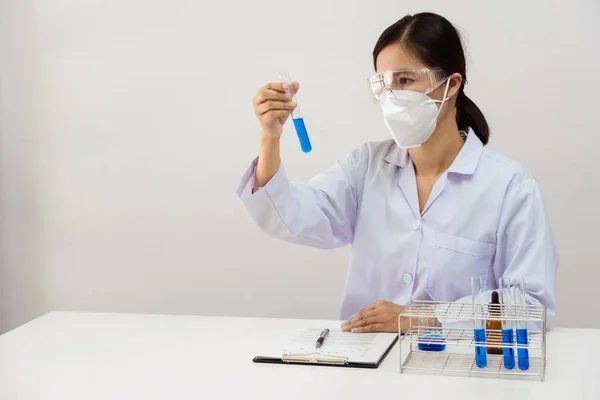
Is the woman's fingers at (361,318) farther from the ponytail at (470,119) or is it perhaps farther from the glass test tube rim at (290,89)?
the ponytail at (470,119)

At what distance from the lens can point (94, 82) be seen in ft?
11.8

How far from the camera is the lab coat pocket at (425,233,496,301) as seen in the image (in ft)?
6.91

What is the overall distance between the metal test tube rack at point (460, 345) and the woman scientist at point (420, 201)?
16 centimetres

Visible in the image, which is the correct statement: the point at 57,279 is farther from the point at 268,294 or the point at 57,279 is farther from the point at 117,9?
the point at 117,9

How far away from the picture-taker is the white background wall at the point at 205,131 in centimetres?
318

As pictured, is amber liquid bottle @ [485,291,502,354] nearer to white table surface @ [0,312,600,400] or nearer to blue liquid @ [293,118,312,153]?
white table surface @ [0,312,600,400]

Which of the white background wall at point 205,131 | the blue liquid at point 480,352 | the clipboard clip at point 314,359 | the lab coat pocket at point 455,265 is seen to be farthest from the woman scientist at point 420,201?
the white background wall at point 205,131

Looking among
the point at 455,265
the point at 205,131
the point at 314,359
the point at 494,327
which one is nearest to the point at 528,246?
the point at 455,265

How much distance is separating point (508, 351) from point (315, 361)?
39 cm

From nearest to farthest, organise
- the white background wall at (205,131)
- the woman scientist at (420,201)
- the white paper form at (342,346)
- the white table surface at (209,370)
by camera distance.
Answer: the white table surface at (209,370)
the white paper form at (342,346)
the woman scientist at (420,201)
the white background wall at (205,131)

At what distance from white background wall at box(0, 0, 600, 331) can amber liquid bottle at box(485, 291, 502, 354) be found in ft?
5.46

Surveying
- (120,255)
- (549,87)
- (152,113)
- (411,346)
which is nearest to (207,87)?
(152,113)

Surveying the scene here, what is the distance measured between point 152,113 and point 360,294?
5.47 ft

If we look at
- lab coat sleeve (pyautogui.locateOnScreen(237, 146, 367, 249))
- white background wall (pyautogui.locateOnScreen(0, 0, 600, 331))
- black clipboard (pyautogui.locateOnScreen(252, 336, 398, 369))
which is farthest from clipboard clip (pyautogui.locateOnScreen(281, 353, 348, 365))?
white background wall (pyautogui.locateOnScreen(0, 0, 600, 331))
